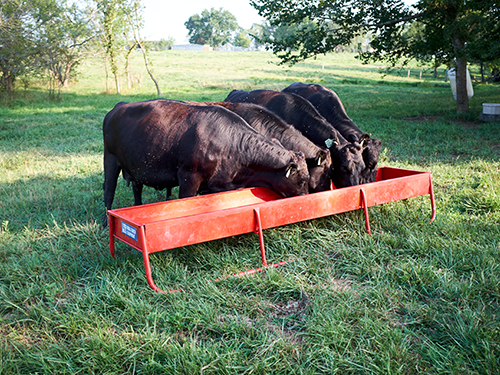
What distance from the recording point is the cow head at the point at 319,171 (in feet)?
18.6

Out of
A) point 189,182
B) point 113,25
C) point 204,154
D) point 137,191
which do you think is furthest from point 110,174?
point 113,25

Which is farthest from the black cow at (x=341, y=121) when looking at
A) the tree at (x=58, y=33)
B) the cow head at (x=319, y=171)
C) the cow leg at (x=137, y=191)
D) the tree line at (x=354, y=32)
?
the tree at (x=58, y=33)

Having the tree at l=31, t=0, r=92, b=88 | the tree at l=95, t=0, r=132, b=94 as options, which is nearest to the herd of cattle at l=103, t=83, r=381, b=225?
the tree at l=31, t=0, r=92, b=88

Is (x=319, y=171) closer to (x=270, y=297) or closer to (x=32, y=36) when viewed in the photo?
(x=270, y=297)

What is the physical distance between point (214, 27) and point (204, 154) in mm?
115857

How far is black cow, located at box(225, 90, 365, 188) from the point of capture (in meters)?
5.87

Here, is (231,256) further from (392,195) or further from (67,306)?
(392,195)

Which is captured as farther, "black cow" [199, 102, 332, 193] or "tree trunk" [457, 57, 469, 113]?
"tree trunk" [457, 57, 469, 113]

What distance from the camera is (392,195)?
16.6ft

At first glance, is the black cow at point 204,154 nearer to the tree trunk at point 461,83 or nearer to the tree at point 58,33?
the tree trunk at point 461,83

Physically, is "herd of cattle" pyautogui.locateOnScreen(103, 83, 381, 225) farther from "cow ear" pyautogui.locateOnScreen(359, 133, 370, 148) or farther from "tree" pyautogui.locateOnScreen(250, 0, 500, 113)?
"tree" pyautogui.locateOnScreen(250, 0, 500, 113)

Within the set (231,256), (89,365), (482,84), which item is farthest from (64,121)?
(482,84)

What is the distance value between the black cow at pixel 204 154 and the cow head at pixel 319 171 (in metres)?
0.40

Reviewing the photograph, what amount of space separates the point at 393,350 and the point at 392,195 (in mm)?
2595
